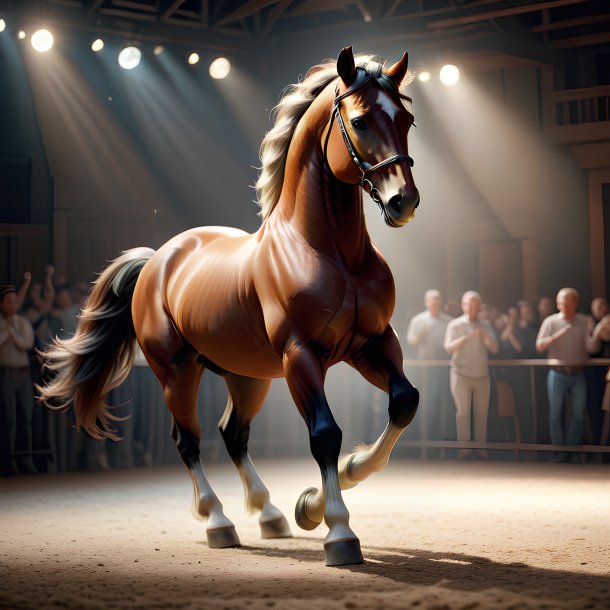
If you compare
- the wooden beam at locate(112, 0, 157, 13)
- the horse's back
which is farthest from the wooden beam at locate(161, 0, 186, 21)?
the horse's back

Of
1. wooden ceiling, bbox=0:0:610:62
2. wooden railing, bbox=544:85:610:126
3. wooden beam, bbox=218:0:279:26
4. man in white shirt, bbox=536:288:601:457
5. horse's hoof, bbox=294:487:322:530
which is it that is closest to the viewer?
horse's hoof, bbox=294:487:322:530

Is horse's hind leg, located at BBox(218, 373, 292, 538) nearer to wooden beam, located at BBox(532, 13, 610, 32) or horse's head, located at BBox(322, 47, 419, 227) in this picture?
horse's head, located at BBox(322, 47, 419, 227)

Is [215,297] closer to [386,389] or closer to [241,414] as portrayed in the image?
[241,414]

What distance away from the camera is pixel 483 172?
13742 millimetres

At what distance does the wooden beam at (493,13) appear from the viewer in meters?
10.9

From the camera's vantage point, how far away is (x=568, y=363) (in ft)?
31.8

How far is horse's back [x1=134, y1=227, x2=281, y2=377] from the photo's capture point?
15.4 feet

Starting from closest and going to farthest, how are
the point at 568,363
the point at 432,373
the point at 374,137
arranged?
1. the point at 374,137
2. the point at 568,363
3. the point at 432,373

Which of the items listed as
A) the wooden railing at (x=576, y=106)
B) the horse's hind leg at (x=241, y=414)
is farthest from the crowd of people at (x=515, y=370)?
the horse's hind leg at (x=241, y=414)

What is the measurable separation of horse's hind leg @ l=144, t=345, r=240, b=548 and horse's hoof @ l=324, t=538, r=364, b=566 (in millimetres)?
1102

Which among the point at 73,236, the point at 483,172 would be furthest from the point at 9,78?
the point at 483,172

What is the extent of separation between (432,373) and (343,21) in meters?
5.27

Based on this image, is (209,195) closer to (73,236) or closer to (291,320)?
(73,236)

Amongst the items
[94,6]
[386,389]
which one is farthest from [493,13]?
[386,389]
